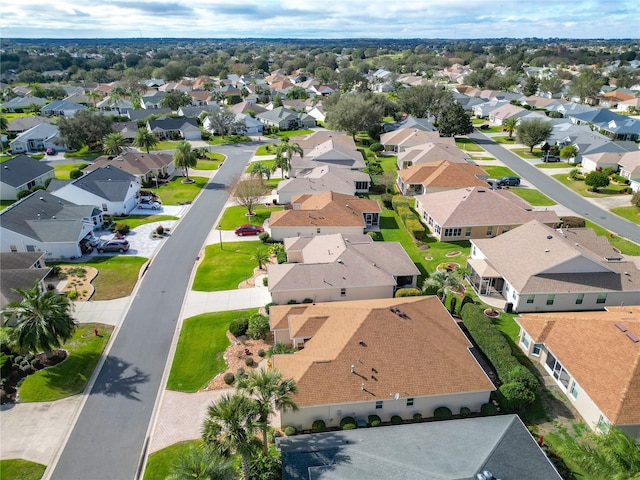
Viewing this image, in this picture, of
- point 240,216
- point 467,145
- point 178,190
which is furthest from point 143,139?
Answer: point 467,145

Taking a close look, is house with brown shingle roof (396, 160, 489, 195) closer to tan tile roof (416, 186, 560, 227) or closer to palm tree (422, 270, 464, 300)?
tan tile roof (416, 186, 560, 227)

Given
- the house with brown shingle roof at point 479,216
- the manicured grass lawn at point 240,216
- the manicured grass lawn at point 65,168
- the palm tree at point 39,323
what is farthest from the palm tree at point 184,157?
the palm tree at point 39,323

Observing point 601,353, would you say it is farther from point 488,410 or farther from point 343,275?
point 343,275

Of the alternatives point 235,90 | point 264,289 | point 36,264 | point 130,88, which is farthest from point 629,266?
point 130,88

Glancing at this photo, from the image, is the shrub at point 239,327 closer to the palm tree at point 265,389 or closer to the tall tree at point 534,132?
the palm tree at point 265,389

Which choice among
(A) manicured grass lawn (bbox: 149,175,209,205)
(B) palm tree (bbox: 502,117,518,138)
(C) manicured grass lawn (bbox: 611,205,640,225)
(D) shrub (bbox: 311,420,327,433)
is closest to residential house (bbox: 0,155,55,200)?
(A) manicured grass lawn (bbox: 149,175,209,205)

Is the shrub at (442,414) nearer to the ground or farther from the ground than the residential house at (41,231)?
farther from the ground
